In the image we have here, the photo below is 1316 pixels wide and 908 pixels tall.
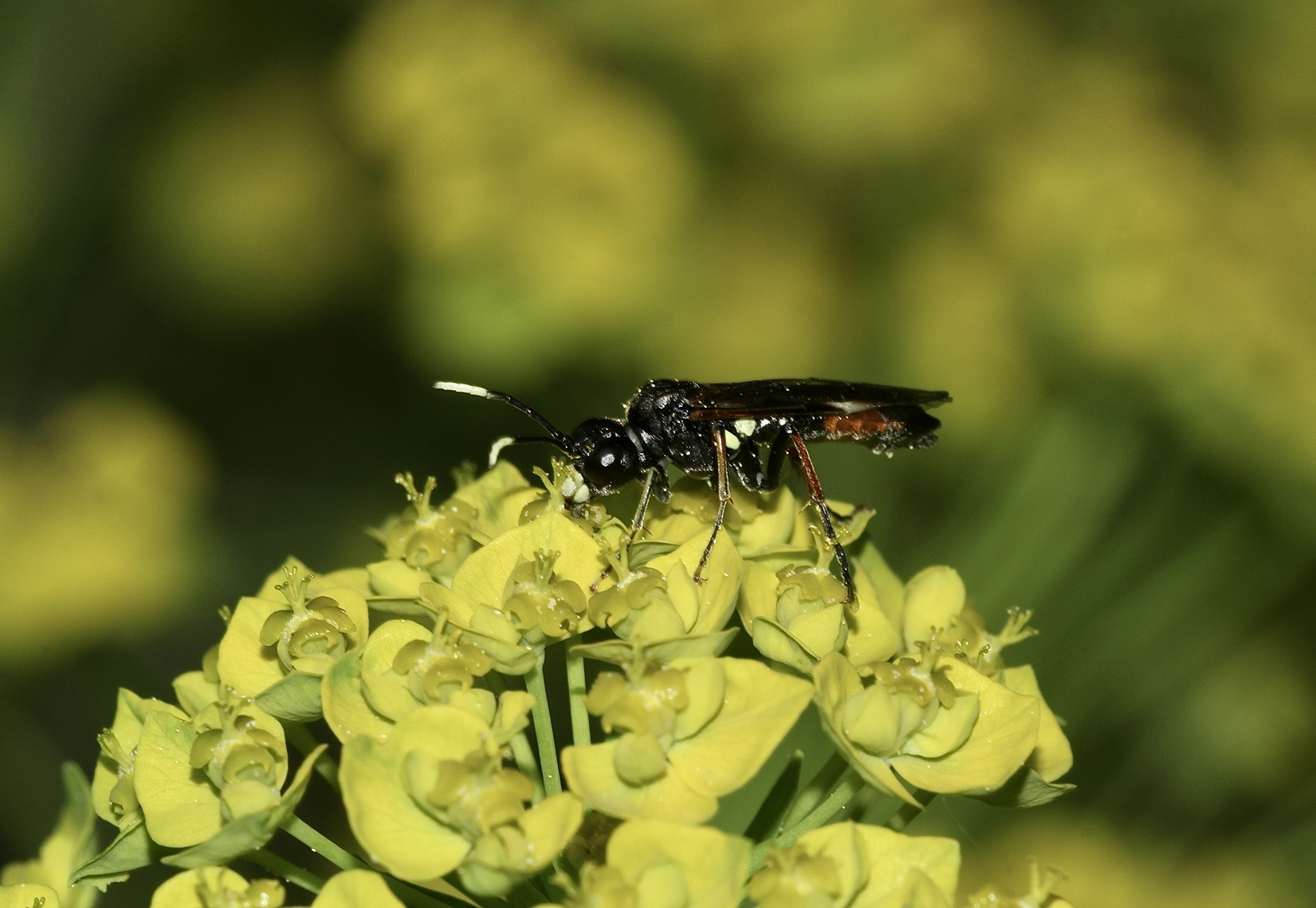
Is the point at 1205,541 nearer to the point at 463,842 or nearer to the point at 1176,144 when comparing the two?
the point at 1176,144

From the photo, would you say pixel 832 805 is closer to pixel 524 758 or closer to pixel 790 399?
pixel 524 758

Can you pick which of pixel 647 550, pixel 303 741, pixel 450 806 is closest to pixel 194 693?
pixel 303 741

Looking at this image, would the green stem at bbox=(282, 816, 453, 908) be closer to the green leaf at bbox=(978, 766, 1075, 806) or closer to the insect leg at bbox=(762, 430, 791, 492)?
the green leaf at bbox=(978, 766, 1075, 806)

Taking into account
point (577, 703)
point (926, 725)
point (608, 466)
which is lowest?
point (577, 703)

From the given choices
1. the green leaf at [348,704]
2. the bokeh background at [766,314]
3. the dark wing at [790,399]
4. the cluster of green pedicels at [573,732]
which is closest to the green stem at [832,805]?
the cluster of green pedicels at [573,732]

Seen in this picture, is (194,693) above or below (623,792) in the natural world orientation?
below

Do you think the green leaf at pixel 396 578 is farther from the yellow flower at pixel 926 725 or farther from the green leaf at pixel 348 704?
the yellow flower at pixel 926 725

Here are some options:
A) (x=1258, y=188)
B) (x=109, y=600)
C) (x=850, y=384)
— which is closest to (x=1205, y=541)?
(x=850, y=384)

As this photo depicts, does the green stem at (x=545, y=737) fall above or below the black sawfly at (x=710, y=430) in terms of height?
below
